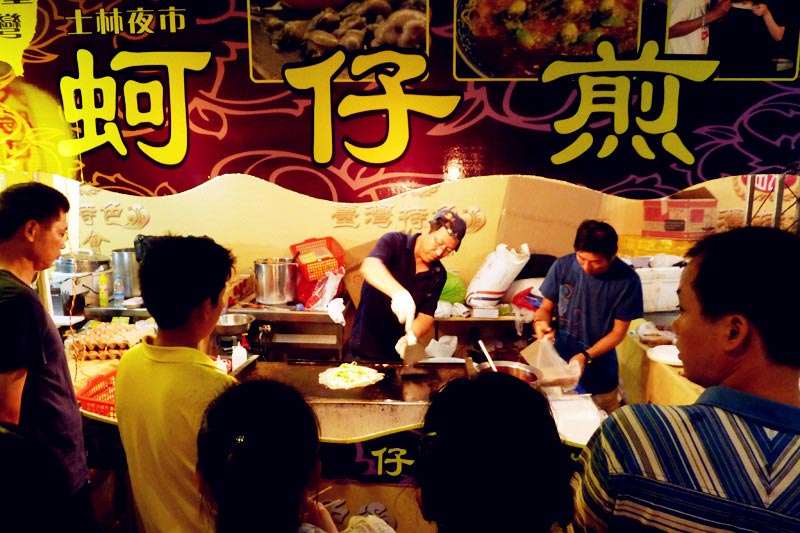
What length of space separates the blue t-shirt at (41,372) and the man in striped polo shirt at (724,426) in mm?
1923

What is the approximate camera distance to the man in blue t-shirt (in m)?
3.64

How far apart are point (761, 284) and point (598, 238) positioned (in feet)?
8.23

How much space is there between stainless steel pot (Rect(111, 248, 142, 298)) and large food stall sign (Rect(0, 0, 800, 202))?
588 millimetres

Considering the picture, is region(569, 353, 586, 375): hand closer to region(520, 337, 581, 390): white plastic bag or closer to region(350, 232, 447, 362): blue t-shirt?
region(520, 337, 581, 390): white plastic bag

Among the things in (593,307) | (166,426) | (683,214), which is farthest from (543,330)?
(166,426)

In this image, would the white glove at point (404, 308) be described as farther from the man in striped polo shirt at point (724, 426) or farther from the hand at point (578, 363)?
the man in striped polo shirt at point (724, 426)

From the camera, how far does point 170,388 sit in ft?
5.49

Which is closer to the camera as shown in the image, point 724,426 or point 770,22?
point 724,426

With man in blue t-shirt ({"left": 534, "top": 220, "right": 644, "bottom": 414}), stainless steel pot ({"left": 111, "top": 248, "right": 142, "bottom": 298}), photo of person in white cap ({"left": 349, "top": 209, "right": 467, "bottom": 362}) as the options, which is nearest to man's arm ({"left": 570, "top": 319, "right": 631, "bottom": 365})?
man in blue t-shirt ({"left": 534, "top": 220, "right": 644, "bottom": 414})

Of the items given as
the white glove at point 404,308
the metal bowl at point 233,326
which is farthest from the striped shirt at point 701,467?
the metal bowl at point 233,326

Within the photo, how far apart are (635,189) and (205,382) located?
3979mm

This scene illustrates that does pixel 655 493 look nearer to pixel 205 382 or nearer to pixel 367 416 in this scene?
pixel 205 382

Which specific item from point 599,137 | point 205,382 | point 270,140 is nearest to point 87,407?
point 205,382

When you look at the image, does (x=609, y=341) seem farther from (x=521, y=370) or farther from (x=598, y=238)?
(x=521, y=370)
